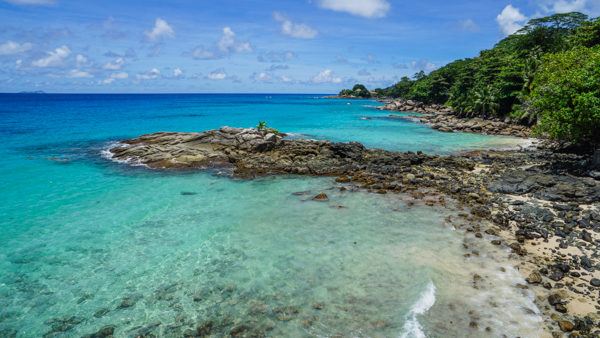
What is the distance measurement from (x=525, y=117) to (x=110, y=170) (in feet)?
178

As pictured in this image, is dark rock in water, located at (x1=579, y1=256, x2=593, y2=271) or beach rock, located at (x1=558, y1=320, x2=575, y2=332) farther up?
dark rock in water, located at (x1=579, y1=256, x2=593, y2=271)

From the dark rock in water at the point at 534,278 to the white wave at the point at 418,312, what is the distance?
11.1 ft

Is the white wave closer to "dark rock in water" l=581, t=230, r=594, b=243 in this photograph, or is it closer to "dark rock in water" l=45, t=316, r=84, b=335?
"dark rock in water" l=581, t=230, r=594, b=243

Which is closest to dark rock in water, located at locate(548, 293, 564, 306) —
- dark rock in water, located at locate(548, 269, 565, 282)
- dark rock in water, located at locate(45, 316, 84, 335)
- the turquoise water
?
the turquoise water

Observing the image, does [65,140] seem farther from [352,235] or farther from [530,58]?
[530,58]

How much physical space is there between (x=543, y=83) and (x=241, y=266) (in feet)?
96.0

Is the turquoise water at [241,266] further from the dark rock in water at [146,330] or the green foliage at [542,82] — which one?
the green foliage at [542,82]

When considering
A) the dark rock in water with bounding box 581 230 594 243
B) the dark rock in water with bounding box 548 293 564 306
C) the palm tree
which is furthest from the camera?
the palm tree

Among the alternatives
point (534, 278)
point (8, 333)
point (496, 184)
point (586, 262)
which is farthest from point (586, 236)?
point (8, 333)

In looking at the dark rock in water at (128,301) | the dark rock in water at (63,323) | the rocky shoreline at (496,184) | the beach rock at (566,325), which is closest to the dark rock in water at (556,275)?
the rocky shoreline at (496,184)

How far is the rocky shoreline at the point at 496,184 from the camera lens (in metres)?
13.4

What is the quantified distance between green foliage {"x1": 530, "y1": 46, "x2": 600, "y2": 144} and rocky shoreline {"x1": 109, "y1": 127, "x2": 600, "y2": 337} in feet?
8.41

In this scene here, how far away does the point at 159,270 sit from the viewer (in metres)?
15.1

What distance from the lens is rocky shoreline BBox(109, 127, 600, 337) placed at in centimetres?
1341
